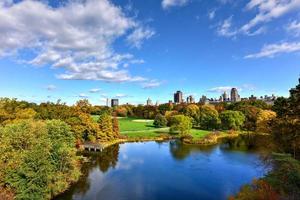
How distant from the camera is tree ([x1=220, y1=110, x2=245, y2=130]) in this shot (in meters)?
76.8

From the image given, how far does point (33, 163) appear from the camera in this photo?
22906 mm

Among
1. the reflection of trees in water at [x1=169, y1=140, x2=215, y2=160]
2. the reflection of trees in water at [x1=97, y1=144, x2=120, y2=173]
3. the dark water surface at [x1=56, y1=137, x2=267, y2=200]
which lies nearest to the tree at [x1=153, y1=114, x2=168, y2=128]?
the reflection of trees in water at [x1=169, y1=140, x2=215, y2=160]

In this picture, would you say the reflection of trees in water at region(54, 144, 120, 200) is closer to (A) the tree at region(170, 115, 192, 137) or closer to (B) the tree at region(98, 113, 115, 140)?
(B) the tree at region(98, 113, 115, 140)

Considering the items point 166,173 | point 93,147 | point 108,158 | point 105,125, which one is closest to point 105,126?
point 105,125

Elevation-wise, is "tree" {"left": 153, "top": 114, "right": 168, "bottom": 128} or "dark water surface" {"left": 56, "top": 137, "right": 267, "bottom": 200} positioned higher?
"tree" {"left": 153, "top": 114, "right": 168, "bottom": 128}

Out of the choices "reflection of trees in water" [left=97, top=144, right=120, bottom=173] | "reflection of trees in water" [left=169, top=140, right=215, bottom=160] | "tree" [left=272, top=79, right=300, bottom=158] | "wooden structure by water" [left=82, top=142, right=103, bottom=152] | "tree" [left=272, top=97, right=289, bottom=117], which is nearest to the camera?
"tree" [left=272, top=79, right=300, bottom=158]

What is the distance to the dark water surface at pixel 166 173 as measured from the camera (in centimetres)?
2656

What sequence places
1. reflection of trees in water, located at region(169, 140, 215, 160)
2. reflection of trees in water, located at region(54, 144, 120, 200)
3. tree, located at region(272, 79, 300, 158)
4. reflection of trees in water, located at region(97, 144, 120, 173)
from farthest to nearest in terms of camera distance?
1. reflection of trees in water, located at region(169, 140, 215, 160)
2. reflection of trees in water, located at region(97, 144, 120, 173)
3. tree, located at region(272, 79, 300, 158)
4. reflection of trees in water, located at region(54, 144, 120, 200)

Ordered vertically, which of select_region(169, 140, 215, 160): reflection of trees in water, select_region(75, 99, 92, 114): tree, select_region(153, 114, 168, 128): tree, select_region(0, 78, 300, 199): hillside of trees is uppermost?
select_region(75, 99, 92, 114): tree

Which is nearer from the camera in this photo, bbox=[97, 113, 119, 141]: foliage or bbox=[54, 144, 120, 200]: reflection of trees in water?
bbox=[54, 144, 120, 200]: reflection of trees in water

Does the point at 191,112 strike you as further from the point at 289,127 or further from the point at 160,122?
the point at 289,127

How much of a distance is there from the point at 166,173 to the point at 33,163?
17.0 metres

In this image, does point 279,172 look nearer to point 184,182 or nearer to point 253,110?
point 184,182

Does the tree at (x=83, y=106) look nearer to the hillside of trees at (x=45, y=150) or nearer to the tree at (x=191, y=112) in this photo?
the hillside of trees at (x=45, y=150)
